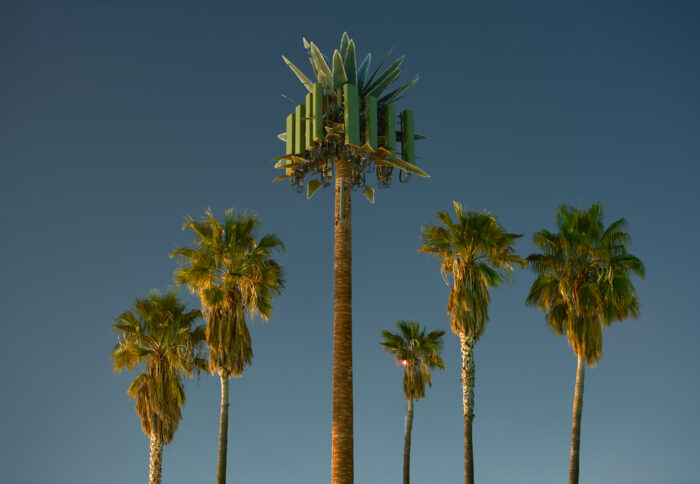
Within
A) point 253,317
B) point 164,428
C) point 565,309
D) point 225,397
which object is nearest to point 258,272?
point 253,317

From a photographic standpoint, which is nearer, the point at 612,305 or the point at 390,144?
the point at 390,144

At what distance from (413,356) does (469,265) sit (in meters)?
10.7

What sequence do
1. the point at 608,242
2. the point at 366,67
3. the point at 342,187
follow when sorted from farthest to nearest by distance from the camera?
1. the point at 608,242
2. the point at 366,67
3. the point at 342,187

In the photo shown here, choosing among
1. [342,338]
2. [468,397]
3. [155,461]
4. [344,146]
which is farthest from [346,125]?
[155,461]

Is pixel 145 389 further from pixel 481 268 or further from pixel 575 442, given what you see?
pixel 575 442

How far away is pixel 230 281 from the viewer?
3512 centimetres

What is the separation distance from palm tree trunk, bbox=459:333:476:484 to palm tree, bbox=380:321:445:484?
932 cm

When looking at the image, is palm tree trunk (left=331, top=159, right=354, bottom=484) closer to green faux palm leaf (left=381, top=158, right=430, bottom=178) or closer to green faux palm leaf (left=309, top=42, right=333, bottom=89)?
green faux palm leaf (left=381, top=158, right=430, bottom=178)

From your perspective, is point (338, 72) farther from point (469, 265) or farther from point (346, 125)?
point (469, 265)

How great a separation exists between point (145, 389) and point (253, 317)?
20.5 feet

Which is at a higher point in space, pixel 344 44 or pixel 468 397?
pixel 344 44

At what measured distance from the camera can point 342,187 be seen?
30031mm

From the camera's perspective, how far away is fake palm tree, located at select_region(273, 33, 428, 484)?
2789 cm

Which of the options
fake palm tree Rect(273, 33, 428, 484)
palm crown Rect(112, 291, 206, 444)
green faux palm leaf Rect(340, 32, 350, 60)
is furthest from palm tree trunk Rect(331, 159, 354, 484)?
palm crown Rect(112, 291, 206, 444)
